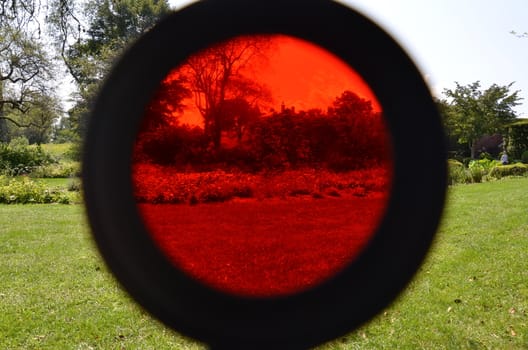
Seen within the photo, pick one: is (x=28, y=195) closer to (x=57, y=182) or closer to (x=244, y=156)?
(x=57, y=182)

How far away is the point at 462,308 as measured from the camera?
4.43 meters

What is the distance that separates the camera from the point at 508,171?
2100cm

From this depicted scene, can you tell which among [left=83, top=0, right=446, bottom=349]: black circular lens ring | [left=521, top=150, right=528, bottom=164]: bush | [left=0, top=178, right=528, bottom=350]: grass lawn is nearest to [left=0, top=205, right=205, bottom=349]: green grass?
[left=0, top=178, right=528, bottom=350]: grass lawn

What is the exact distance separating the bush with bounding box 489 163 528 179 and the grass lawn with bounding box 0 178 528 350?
13694 mm

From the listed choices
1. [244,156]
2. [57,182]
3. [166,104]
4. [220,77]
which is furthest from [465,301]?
[57,182]

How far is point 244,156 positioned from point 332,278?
24.7 inches

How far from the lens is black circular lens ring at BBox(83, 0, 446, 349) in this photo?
3.61 feet

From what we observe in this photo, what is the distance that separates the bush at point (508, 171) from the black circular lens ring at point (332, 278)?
21.5 meters

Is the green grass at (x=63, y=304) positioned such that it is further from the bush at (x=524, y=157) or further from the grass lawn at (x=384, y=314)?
the bush at (x=524, y=157)

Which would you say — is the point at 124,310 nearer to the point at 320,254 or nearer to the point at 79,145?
the point at 320,254

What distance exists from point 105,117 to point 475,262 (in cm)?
592

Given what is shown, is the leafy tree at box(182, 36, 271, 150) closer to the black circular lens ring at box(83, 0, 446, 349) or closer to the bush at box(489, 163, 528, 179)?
the black circular lens ring at box(83, 0, 446, 349)

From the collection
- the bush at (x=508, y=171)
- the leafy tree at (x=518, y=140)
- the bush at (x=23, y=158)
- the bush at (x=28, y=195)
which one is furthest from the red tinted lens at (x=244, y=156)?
the leafy tree at (x=518, y=140)

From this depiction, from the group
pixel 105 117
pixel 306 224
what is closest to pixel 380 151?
pixel 105 117
